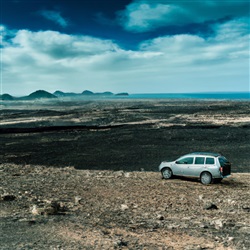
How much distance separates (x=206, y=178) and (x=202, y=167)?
69 cm

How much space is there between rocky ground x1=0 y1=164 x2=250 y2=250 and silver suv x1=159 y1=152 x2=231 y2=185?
58cm

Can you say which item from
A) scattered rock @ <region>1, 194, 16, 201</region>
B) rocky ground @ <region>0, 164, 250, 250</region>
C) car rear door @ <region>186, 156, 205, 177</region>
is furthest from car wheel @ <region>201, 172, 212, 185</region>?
scattered rock @ <region>1, 194, 16, 201</region>

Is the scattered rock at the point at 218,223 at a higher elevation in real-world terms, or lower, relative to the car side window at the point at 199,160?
lower

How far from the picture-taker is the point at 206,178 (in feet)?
62.4

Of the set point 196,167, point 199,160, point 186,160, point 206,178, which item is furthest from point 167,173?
point 206,178

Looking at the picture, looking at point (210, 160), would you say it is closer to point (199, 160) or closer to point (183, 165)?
point (199, 160)

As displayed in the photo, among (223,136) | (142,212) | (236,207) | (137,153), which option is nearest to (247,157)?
(137,153)

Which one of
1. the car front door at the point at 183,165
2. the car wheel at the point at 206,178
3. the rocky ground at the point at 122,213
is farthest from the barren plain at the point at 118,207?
the car front door at the point at 183,165

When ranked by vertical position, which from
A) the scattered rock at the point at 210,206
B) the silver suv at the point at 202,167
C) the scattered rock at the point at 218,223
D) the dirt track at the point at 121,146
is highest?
the silver suv at the point at 202,167

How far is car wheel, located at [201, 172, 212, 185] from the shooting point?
19.0 metres

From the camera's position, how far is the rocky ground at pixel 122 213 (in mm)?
9430

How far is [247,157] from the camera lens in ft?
101

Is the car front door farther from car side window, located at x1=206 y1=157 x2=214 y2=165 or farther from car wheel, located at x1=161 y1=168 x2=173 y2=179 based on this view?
car side window, located at x1=206 y1=157 x2=214 y2=165

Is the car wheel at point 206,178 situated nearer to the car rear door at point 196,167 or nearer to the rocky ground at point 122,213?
the car rear door at point 196,167
